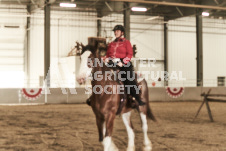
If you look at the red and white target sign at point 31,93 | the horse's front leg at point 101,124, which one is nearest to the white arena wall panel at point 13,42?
the red and white target sign at point 31,93

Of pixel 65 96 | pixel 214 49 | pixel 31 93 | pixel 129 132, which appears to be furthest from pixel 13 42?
pixel 129 132

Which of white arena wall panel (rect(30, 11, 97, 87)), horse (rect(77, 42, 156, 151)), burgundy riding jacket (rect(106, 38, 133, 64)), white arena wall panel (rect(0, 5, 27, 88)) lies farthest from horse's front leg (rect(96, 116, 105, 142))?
white arena wall panel (rect(0, 5, 27, 88))

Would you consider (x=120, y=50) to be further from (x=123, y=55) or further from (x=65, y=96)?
(x=65, y=96)

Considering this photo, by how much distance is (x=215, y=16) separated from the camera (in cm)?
3152

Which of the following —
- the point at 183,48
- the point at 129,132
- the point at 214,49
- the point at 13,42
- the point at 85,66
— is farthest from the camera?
the point at 214,49

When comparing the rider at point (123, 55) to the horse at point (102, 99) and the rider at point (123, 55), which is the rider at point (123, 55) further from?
the horse at point (102, 99)

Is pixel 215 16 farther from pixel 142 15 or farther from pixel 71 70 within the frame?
pixel 71 70

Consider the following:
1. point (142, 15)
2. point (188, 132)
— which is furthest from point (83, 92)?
point (142, 15)

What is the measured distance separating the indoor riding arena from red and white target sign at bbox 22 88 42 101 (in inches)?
2.3

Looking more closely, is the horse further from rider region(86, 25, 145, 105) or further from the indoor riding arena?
rider region(86, 25, 145, 105)

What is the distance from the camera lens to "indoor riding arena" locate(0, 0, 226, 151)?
653 centimetres

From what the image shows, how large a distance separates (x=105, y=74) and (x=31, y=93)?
46.5ft

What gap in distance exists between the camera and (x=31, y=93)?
18.8m

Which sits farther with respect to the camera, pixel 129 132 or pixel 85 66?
pixel 129 132
